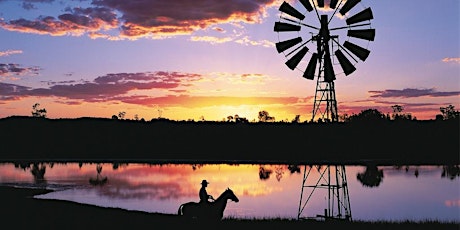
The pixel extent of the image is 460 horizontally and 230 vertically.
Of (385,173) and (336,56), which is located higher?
(336,56)

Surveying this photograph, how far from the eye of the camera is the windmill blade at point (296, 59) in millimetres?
20562

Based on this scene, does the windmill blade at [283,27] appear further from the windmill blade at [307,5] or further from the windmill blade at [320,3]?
the windmill blade at [320,3]

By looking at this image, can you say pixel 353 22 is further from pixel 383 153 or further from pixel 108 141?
pixel 108 141

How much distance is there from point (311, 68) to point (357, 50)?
175 centimetres

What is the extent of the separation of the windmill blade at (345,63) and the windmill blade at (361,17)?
1184 mm

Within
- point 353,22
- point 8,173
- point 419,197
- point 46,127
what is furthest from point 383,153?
point 46,127

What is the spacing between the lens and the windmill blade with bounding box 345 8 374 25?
19.9m

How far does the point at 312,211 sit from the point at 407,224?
37.2 feet

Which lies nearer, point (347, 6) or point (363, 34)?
point (347, 6)

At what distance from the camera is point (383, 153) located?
79062 millimetres

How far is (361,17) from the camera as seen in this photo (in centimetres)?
2005

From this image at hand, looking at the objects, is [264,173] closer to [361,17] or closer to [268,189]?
[268,189]

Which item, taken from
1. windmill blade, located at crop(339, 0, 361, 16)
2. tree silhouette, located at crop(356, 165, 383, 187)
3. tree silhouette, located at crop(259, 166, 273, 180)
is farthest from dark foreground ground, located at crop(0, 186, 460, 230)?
tree silhouette, located at crop(259, 166, 273, 180)

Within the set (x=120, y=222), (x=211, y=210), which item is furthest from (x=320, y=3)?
(x=120, y=222)
